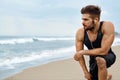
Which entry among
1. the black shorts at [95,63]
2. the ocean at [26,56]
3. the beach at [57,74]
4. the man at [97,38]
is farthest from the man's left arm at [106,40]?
the ocean at [26,56]

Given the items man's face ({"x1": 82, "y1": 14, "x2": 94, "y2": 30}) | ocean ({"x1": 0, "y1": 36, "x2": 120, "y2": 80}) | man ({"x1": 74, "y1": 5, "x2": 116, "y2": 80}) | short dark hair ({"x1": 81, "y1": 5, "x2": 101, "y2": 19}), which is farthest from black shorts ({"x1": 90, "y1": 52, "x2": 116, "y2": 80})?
ocean ({"x1": 0, "y1": 36, "x2": 120, "y2": 80})

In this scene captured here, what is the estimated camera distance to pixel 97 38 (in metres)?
4.19

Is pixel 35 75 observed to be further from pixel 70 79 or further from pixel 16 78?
pixel 70 79

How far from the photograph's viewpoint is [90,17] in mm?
4090

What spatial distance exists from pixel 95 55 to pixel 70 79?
5.34ft

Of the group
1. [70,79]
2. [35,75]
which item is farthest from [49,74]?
[70,79]

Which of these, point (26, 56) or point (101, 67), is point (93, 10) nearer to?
point (101, 67)

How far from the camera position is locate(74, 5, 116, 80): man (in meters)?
4.09

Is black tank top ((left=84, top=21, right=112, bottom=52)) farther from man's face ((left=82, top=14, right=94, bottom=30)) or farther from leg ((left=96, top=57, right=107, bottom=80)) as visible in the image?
leg ((left=96, top=57, right=107, bottom=80))

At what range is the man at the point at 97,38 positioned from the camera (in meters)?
4.09

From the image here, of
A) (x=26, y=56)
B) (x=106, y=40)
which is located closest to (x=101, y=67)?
(x=106, y=40)

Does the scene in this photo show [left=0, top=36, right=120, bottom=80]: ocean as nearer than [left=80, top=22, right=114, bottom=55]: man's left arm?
No

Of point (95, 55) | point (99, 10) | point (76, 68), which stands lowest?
point (76, 68)

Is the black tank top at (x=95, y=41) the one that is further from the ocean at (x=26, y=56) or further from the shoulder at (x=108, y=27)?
the ocean at (x=26, y=56)
